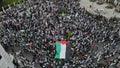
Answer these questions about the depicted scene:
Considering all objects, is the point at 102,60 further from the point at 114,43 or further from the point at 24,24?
the point at 24,24

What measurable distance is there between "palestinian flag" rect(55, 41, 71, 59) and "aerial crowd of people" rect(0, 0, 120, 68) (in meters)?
0.50

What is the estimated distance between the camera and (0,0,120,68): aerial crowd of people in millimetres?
29797

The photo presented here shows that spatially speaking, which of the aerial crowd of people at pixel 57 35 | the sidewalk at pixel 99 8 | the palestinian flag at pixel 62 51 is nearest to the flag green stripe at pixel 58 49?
the palestinian flag at pixel 62 51

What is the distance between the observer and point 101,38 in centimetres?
3300

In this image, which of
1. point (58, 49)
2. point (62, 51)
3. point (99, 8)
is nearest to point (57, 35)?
point (58, 49)

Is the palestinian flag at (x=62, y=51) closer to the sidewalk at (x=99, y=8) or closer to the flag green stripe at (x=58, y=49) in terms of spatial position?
the flag green stripe at (x=58, y=49)

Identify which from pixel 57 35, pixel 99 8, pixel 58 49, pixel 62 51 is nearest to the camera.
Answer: pixel 62 51

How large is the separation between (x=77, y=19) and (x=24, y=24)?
6.41 m

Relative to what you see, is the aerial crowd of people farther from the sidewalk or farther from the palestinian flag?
the sidewalk

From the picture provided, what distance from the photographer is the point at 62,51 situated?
97.6ft

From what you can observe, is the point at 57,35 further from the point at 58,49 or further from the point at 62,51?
the point at 62,51

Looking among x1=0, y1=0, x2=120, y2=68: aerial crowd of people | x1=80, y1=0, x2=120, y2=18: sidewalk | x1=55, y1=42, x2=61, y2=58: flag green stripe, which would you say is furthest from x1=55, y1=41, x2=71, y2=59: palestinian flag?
x1=80, y1=0, x2=120, y2=18: sidewalk

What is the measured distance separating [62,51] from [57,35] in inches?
167

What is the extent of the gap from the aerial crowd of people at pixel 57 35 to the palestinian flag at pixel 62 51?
1.63 feet
